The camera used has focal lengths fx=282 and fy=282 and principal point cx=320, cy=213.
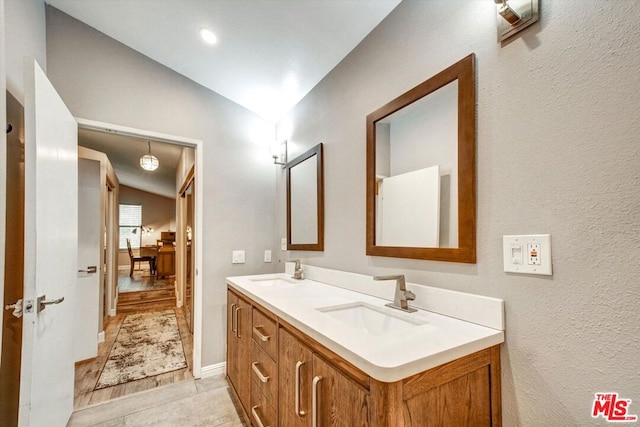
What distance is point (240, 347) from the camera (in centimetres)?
176

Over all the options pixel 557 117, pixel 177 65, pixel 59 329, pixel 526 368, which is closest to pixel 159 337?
pixel 59 329

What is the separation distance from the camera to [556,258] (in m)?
0.82

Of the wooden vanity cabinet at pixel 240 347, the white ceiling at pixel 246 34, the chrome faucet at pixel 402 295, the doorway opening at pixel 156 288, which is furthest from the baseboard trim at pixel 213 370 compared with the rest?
the white ceiling at pixel 246 34

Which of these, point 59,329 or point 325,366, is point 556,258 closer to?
point 325,366

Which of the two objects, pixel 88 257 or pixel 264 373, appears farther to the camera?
pixel 88 257

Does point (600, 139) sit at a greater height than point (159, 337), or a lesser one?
greater

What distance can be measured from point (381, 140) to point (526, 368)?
109 cm

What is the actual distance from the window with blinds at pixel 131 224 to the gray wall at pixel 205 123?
8.57 m

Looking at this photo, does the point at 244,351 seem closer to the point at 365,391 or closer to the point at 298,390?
the point at 298,390

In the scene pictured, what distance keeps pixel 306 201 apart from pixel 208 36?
1.27 meters

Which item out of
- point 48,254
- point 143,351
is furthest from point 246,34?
point 143,351

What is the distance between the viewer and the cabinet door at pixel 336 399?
2.40ft

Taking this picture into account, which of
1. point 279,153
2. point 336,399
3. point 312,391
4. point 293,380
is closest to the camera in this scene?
point 336,399

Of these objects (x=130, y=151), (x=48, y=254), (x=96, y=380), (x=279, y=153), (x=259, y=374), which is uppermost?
(x=130, y=151)
